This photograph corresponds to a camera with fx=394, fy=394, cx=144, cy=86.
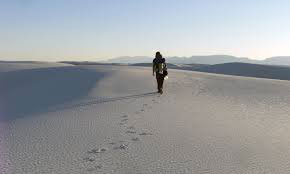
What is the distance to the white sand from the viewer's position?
19.2ft

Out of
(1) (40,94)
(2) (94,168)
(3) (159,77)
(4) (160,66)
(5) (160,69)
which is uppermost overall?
(4) (160,66)

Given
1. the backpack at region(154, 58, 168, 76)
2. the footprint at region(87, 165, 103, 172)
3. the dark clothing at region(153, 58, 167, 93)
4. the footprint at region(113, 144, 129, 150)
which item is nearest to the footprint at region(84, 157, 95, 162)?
the footprint at region(87, 165, 103, 172)

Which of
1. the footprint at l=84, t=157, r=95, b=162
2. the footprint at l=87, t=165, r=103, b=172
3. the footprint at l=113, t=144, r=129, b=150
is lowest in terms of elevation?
the footprint at l=87, t=165, r=103, b=172

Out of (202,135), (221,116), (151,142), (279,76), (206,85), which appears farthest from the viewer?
(279,76)

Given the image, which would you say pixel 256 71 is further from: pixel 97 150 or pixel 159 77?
pixel 97 150

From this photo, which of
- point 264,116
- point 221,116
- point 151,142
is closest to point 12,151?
point 151,142

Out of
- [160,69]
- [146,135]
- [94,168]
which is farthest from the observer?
[160,69]

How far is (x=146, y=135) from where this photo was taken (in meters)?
7.61

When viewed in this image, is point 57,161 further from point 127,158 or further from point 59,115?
point 59,115

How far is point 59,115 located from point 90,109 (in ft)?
3.45

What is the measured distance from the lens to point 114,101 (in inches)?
468

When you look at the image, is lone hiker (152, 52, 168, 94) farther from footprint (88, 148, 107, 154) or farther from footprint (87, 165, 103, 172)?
footprint (87, 165, 103, 172)

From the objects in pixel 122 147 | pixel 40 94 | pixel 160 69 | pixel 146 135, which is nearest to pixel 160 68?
pixel 160 69

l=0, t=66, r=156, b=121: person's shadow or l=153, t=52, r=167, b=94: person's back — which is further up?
l=153, t=52, r=167, b=94: person's back
